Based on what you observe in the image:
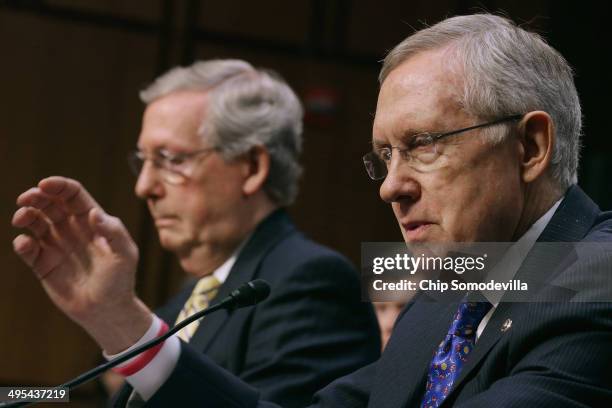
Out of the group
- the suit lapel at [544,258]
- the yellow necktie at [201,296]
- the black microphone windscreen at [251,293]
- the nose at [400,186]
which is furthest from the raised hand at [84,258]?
the yellow necktie at [201,296]

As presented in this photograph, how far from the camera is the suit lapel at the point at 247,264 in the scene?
9.02 feet

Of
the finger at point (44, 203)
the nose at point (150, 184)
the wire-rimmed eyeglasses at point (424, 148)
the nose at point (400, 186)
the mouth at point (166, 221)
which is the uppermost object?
the wire-rimmed eyeglasses at point (424, 148)

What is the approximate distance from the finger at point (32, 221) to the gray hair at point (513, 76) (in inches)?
31.4

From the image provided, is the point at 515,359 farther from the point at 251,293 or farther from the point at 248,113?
the point at 248,113

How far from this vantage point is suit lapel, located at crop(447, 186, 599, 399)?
5.65 feet

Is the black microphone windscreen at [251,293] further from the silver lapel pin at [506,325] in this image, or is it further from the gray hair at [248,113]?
the gray hair at [248,113]

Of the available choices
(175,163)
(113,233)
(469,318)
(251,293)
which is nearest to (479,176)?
(469,318)

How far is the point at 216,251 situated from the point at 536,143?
144 centimetres

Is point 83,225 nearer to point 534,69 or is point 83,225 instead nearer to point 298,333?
point 298,333

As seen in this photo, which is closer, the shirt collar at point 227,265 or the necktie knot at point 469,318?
the necktie knot at point 469,318

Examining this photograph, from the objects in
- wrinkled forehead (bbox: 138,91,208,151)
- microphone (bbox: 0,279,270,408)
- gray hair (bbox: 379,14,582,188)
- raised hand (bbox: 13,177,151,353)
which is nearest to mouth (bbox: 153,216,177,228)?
wrinkled forehead (bbox: 138,91,208,151)

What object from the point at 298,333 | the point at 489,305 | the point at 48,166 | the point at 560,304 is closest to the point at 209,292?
the point at 298,333

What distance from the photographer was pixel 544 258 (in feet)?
5.79

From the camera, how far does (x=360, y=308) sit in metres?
2.73
